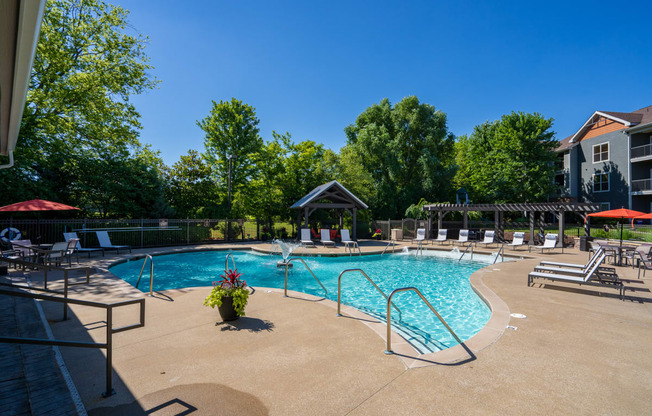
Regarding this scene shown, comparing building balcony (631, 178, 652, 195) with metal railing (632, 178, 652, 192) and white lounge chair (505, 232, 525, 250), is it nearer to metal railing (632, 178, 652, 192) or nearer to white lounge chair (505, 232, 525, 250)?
metal railing (632, 178, 652, 192)

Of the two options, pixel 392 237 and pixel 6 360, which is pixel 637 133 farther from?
pixel 6 360

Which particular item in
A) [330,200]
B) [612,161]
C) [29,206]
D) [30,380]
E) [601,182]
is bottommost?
[30,380]

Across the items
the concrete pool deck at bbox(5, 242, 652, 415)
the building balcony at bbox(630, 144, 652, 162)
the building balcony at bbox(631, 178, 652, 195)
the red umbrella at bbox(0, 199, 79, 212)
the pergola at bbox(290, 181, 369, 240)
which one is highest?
the building balcony at bbox(630, 144, 652, 162)

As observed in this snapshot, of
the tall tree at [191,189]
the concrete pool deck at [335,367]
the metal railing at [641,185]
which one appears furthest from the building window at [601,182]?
the tall tree at [191,189]

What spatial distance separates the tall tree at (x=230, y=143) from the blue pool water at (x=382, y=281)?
52.8 ft

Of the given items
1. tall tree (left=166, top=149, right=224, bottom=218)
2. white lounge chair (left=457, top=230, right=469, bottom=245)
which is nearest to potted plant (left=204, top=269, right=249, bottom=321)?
white lounge chair (left=457, top=230, right=469, bottom=245)

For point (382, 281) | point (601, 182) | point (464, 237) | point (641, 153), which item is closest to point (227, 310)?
point (382, 281)

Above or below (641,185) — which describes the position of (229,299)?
below

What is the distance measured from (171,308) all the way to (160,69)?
19.3 m

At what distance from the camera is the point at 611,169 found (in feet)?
84.1

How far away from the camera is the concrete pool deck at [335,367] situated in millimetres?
2834

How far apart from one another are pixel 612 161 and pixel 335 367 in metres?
33.5

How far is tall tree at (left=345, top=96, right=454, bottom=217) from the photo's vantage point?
1243 inches

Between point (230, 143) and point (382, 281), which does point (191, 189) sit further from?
point (382, 281)
